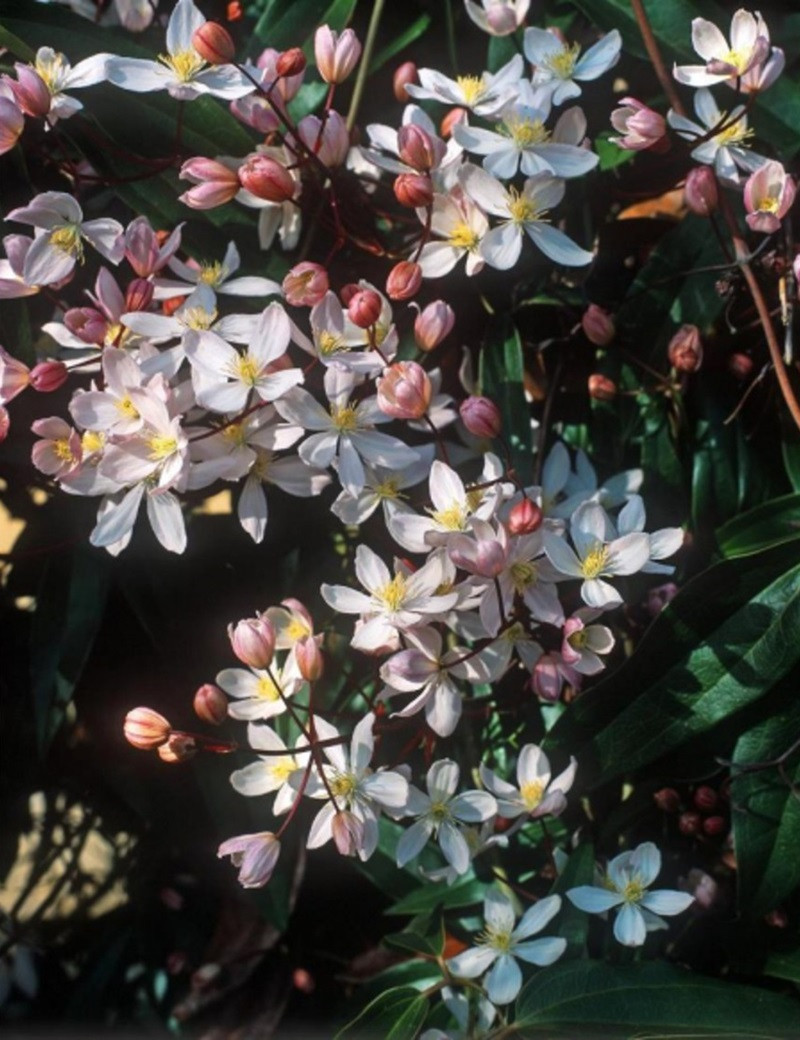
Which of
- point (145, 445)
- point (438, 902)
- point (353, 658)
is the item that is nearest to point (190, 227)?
point (145, 445)

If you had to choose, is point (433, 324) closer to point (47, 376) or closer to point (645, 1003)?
Result: point (47, 376)

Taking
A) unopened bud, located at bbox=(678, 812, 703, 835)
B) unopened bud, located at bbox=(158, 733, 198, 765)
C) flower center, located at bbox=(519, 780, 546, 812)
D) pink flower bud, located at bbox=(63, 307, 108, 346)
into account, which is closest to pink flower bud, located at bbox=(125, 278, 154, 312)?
pink flower bud, located at bbox=(63, 307, 108, 346)

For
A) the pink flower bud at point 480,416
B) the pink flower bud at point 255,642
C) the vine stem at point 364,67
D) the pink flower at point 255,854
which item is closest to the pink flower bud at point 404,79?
the vine stem at point 364,67

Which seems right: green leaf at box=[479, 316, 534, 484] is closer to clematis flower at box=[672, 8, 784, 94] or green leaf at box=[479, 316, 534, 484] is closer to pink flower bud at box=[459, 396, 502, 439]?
pink flower bud at box=[459, 396, 502, 439]

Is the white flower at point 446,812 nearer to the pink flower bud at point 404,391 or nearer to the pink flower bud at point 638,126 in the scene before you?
the pink flower bud at point 404,391

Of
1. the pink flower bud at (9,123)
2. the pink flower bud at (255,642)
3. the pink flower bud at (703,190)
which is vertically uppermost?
the pink flower bud at (9,123)
